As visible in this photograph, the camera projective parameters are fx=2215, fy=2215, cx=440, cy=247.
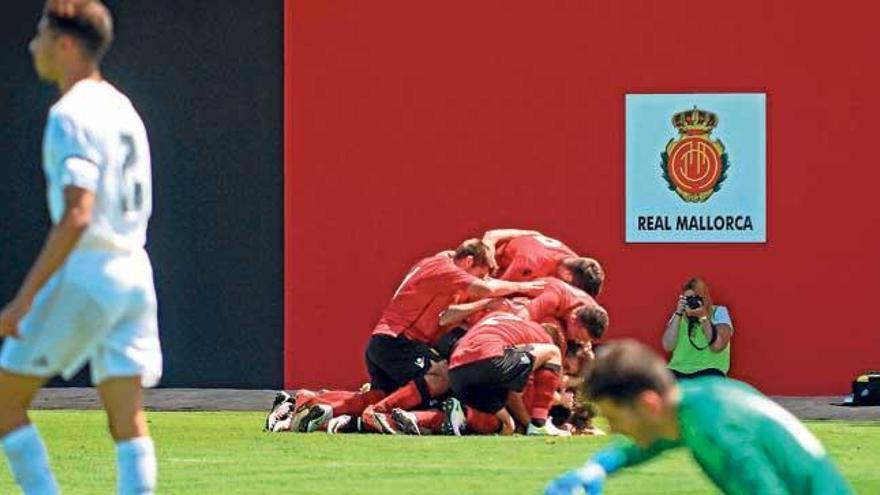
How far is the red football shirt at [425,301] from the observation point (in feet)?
50.2

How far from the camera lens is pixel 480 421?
48.8 ft

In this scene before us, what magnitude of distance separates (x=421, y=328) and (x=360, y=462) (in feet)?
9.10

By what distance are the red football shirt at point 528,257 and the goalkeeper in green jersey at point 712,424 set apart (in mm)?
9770

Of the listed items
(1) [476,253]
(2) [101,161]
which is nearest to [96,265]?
(2) [101,161]

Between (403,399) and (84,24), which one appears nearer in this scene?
(84,24)

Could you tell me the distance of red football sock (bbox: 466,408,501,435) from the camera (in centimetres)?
1487

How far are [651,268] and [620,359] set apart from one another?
13822mm

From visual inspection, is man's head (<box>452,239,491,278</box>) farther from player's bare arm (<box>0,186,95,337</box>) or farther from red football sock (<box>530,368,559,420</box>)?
player's bare arm (<box>0,186,95,337</box>)

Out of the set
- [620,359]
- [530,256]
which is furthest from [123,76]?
[620,359]

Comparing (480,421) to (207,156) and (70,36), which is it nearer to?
(207,156)

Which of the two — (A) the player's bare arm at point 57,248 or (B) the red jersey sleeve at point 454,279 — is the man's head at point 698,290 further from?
(A) the player's bare arm at point 57,248

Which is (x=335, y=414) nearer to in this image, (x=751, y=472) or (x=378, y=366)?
(x=378, y=366)

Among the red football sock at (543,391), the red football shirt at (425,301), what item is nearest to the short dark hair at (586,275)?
the red football shirt at (425,301)

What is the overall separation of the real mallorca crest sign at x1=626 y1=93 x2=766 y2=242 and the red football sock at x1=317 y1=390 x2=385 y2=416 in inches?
203
